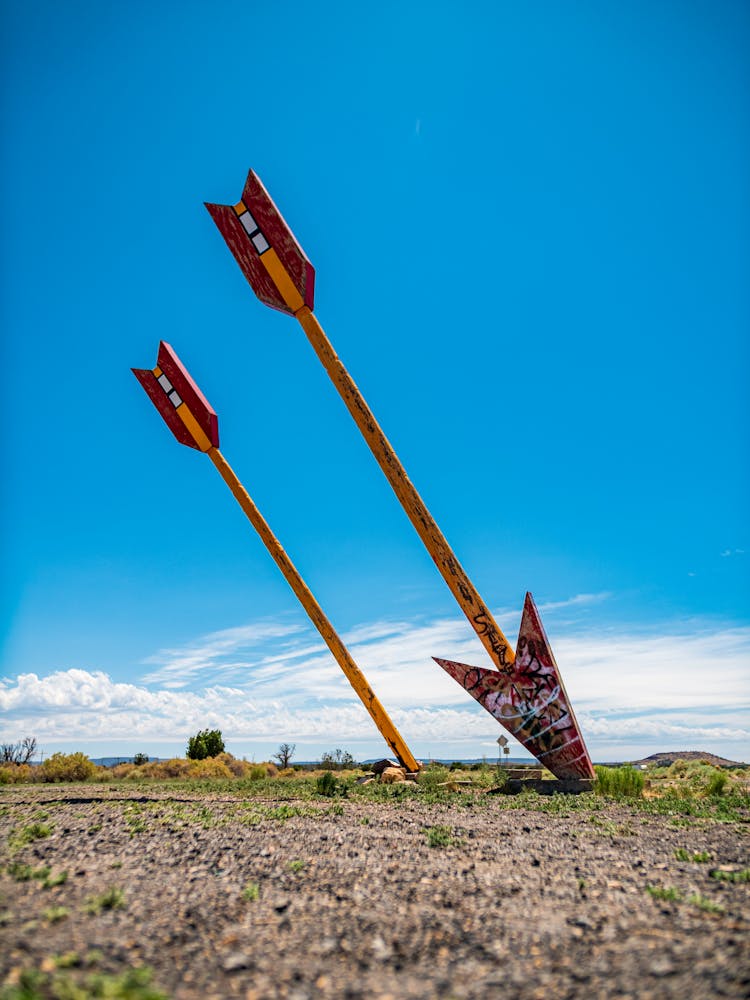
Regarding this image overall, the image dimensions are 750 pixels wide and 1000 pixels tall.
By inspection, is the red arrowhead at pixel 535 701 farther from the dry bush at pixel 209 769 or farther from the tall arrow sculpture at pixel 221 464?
the dry bush at pixel 209 769

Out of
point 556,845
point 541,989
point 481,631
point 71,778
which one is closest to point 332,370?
point 481,631

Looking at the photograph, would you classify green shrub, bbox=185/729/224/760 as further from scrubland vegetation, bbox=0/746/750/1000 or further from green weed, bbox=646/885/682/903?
green weed, bbox=646/885/682/903

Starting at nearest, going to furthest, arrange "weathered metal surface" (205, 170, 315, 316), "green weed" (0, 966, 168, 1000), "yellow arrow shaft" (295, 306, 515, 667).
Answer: "green weed" (0, 966, 168, 1000), "yellow arrow shaft" (295, 306, 515, 667), "weathered metal surface" (205, 170, 315, 316)

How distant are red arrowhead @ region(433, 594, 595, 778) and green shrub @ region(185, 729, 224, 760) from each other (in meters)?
15.4

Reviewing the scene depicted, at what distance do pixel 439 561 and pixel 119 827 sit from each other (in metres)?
7.50

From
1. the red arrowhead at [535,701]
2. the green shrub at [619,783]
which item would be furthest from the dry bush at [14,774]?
the green shrub at [619,783]

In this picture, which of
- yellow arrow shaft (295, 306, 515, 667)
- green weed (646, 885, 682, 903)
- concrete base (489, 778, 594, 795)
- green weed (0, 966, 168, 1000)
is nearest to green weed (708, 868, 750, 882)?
green weed (646, 885, 682, 903)

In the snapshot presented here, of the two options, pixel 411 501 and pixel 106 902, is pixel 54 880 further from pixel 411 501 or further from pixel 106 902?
pixel 411 501

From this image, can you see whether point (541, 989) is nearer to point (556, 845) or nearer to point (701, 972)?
point (701, 972)

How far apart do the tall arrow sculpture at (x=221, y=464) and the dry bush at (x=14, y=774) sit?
10.2 m

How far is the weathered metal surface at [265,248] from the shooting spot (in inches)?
555

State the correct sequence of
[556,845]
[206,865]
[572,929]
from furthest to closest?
[556,845] < [206,865] < [572,929]

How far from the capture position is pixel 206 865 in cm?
576

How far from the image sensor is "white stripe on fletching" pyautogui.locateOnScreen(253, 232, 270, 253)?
14.3 m
